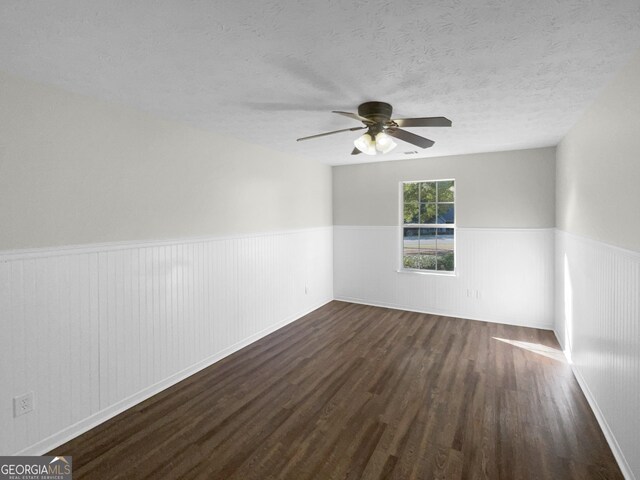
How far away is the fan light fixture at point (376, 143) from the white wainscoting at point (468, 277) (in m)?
2.98

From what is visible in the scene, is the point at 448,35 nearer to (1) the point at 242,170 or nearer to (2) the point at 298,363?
(1) the point at 242,170

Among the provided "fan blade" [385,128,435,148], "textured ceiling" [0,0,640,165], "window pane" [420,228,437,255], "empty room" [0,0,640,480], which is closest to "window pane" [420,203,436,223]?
"window pane" [420,228,437,255]

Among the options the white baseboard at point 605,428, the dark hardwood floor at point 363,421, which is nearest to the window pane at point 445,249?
the dark hardwood floor at point 363,421

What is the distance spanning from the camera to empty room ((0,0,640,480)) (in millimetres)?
1790

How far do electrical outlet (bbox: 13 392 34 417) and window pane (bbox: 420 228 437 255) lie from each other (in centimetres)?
499

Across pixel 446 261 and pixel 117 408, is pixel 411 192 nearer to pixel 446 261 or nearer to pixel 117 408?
pixel 446 261

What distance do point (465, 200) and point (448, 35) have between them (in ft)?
12.2

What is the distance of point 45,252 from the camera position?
2.29 meters

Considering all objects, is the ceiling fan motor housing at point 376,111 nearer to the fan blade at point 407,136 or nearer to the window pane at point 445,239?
the fan blade at point 407,136

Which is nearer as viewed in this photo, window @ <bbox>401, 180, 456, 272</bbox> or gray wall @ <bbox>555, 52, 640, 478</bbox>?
gray wall @ <bbox>555, 52, 640, 478</bbox>

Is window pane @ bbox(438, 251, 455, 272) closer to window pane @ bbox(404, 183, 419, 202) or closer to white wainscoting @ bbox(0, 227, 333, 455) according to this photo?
window pane @ bbox(404, 183, 419, 202)

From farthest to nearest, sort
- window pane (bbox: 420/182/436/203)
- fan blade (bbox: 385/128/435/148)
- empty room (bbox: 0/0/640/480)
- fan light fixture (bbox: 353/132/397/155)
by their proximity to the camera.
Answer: window pane (bbox: 420/182/436/203) < fan blade (bbox: 385/128/435/148) < fan light fixture (bbox: 353/132/397/155) < empty room (bbox: 0/0/640/480)

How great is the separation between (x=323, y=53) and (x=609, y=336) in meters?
2.67

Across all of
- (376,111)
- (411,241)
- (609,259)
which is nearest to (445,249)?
(411,241)
